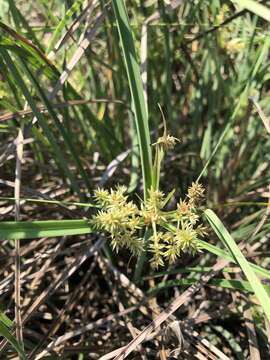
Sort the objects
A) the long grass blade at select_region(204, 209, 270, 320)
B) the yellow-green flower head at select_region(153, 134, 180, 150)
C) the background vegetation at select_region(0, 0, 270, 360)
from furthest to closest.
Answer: the background vegetation at select_region(0, 0, 270, 360)
the yellow-green flower head at select_region(153, 134, 180, 150)
the long grass blade at select_region(204, 209, 270, 320)

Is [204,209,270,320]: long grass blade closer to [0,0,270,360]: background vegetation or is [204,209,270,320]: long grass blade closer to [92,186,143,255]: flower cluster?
[0,0,270,360]: background vegetation

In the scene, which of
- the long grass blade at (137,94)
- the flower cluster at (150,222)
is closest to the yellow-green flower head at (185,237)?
the flower cluster at (150,222)

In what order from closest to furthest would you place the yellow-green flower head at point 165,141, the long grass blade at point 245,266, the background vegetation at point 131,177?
the long grass blade at point 245,266 → the yellow-green flower head at point 165,141 → the background vegetation at point 131,177

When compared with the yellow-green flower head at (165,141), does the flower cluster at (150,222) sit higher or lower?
lower

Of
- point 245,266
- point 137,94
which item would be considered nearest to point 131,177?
point 137,94

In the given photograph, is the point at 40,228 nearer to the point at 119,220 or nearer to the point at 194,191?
the point at 119,220

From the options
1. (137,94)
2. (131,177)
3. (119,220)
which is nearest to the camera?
(119,220)

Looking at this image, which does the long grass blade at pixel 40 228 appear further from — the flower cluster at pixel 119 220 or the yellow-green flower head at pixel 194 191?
the yellow-green flower head at pixel 194 191

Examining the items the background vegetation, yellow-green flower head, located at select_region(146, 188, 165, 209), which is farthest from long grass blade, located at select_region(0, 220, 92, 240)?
yellow-green flower head, located at select_region(146, 188, 165, 209)

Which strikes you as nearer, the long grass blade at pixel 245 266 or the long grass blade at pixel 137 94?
the long grass blade at pixel 245 266
